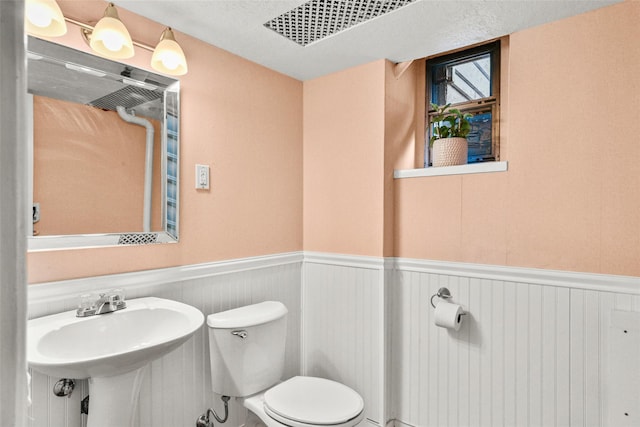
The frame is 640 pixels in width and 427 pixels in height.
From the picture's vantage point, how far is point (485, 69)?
206cm

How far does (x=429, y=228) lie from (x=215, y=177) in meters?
1.14

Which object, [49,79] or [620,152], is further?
[620,152]

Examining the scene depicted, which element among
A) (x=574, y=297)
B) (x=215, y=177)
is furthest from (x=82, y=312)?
(x=574, y=297)

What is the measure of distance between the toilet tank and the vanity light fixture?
3.73 ft

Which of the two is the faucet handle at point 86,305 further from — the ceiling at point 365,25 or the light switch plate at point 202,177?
the ceiling at point 365,25

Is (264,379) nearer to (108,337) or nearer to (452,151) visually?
(108,337)

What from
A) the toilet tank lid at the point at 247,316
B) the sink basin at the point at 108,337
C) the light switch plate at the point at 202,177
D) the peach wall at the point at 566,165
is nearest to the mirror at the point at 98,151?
the light switch plate at the point at 202,177

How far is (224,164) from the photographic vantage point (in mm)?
1907

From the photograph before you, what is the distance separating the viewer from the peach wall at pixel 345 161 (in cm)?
204

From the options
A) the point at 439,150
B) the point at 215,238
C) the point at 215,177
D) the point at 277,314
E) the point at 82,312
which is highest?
the point at 439,150

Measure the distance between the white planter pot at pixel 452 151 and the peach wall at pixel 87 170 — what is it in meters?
1.39

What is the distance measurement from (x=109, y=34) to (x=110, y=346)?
1.15 metres

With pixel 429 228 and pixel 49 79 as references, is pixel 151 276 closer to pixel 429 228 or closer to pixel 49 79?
pixel 49 79

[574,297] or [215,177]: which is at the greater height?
[215,177]
